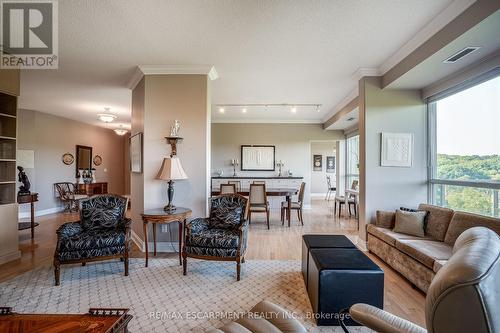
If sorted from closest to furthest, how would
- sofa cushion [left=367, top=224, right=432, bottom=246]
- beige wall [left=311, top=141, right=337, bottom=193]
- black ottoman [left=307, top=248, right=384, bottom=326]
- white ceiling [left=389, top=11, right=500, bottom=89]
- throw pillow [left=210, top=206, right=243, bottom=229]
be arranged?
black ottoman [left=307, top=248, right=384, bottom=326], white ceiling [left=389, top=11, right=500, bottom=89], sofa cushion [left=367, top=224, right=432, bottom=246], throw pillow [left=210, top=206, right=243, bottom=229], beige wall [left=311, top=141, right=337, bottom=193]

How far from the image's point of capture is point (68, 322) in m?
1.51


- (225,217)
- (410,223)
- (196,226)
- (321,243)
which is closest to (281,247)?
(225,217)

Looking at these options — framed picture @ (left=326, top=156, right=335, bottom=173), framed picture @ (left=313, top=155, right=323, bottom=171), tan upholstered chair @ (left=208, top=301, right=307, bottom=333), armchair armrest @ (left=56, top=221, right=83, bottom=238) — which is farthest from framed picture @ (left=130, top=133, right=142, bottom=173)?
framed picture @ (left=326, top=156, right=335, bottom=173)

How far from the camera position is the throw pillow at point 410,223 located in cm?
326

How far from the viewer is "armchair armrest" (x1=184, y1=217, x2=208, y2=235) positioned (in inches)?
120

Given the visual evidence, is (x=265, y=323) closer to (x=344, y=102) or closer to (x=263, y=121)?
(x=344, y=102)

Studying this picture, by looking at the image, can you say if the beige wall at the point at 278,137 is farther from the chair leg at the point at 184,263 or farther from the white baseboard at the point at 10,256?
the white baseboard at the point at 10,256

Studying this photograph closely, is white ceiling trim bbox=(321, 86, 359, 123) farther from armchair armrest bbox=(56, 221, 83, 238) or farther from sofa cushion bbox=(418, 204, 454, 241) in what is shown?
armchair armrest bbox=(56, 221, 83, 238)

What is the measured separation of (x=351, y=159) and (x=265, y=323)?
23.4 feet

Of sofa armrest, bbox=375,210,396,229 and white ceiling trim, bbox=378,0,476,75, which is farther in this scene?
sofa armrest, bbox=375,210,396,229

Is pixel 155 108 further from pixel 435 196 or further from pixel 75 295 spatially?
pixel 435 196

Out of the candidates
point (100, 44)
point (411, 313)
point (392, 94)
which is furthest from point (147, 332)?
point (392, 94)

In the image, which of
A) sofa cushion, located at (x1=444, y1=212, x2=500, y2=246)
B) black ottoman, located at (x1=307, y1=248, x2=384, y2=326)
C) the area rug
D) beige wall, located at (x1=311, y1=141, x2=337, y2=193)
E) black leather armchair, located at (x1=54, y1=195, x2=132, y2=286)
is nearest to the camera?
black ottoman, located at (x1=307, y1=248, x2=384, y2=326)

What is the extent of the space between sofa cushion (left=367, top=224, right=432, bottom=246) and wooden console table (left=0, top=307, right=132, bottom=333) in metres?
3.05
